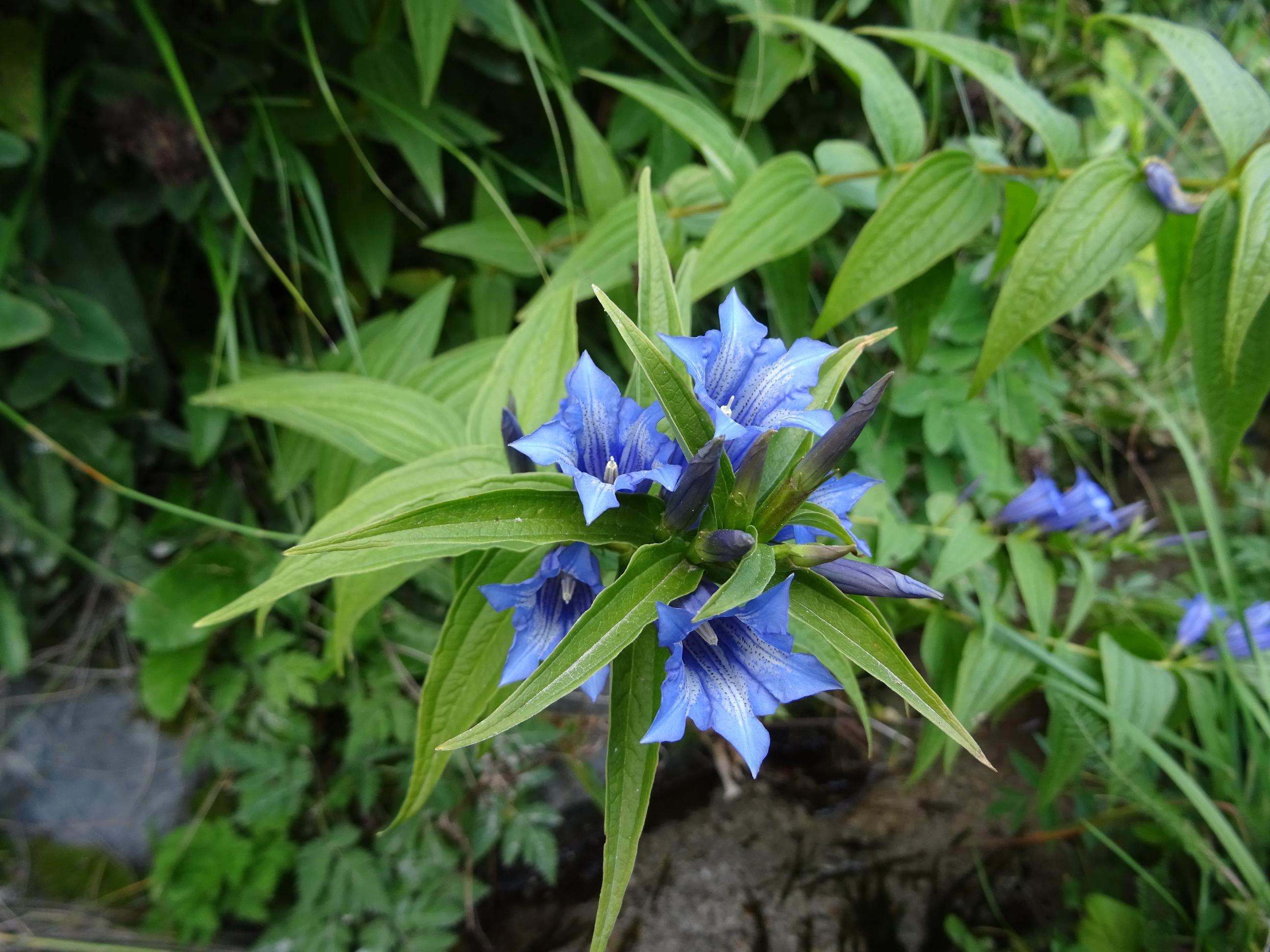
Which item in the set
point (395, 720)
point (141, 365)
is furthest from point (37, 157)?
point (395, 720)

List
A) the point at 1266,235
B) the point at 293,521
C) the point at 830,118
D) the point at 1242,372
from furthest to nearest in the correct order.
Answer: the point at 830,118 → the point at 293,521 → the point at 1242,372 → the point at 1266,235

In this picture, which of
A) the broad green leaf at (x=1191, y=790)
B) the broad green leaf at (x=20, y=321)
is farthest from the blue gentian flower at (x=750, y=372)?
the broad green leaf at (x=20, y=321)

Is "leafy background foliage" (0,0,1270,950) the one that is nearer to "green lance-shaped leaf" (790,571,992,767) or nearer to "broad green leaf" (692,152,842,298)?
"broad green leaf" (692,152,842,298)

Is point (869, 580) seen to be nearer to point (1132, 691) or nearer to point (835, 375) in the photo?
point (835, 375)

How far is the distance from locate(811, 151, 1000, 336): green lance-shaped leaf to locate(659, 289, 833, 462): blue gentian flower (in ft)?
1.34

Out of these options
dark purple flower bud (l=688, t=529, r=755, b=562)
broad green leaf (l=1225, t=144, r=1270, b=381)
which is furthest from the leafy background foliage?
dark purple flower bud (l=688, t=529, r=755, b=562)

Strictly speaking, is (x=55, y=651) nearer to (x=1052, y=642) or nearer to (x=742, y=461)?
(x=742, y=461)

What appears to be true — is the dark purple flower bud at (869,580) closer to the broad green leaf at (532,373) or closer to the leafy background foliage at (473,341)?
the leafy background foliage at (473,341)

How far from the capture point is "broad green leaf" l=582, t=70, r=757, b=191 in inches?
49.7

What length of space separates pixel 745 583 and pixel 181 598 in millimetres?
1434

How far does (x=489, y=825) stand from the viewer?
5.34 feet

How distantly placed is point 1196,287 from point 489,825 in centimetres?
166

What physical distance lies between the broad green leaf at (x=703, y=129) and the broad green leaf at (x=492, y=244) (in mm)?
277

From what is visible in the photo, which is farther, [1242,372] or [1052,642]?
[1052,642]
